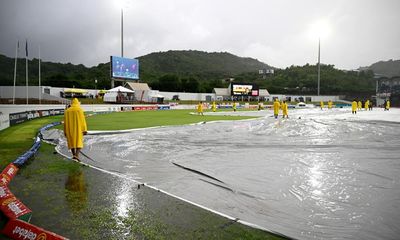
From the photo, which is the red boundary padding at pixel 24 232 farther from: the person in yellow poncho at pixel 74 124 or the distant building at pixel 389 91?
the distant building at pixel 389 91

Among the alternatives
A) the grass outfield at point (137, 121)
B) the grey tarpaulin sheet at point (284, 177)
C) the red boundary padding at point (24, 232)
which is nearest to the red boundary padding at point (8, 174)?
the grey tarpaulin sheet at point (284, 177)

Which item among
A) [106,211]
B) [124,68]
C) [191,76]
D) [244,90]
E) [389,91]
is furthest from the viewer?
[191,76]

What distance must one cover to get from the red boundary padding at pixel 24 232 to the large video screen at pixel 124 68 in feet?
170

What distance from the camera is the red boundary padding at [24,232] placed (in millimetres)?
3113

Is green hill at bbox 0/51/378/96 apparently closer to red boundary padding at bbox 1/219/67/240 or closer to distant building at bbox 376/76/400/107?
distant building at bbox 376/76/400/107

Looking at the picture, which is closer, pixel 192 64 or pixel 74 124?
pixel 74 124

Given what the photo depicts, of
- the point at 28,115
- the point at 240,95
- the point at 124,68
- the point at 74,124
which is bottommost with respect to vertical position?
the point at 28,115

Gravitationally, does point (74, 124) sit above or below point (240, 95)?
below

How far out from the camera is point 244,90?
245 ft

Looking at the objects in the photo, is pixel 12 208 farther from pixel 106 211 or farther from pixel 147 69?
pixel 147 69

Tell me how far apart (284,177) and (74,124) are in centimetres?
553

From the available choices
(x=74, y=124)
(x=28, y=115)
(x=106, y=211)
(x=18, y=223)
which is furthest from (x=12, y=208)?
(x=28, y=115)

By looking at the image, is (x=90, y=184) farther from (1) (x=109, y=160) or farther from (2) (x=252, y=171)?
(2) (x=252, y=171)

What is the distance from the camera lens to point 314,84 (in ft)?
355
